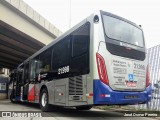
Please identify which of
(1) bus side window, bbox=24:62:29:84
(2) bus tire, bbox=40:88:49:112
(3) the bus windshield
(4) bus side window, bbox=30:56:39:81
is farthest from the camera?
(1) bus side window, bbox=24:62:29:84

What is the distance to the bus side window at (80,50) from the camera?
7.82 metres

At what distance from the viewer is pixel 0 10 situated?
16484mm

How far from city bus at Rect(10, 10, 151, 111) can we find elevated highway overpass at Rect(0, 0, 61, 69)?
27.5ft

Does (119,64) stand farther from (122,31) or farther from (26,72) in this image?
(26,72)

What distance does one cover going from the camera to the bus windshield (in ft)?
26.6

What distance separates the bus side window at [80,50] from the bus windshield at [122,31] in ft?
2.21

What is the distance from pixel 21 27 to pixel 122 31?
1210cm

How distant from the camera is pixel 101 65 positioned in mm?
7461

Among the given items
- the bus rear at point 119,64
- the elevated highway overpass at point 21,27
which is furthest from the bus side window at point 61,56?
the elevated highway overpass at point 21,27

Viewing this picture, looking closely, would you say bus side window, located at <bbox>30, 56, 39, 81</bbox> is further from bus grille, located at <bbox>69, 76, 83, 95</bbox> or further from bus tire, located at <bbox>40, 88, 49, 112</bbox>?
bus grille, located at <bbox>69, 76, 83, 95</bbox>

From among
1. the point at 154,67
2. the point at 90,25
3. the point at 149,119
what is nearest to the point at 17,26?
the point at 154,67

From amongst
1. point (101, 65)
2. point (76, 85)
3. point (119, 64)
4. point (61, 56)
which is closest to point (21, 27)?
point (61, 56)

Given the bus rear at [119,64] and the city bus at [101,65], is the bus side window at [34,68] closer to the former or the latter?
the city bus at [101,65]

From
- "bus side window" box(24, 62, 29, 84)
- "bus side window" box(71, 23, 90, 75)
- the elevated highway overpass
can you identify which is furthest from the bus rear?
the elevated highway overpass
